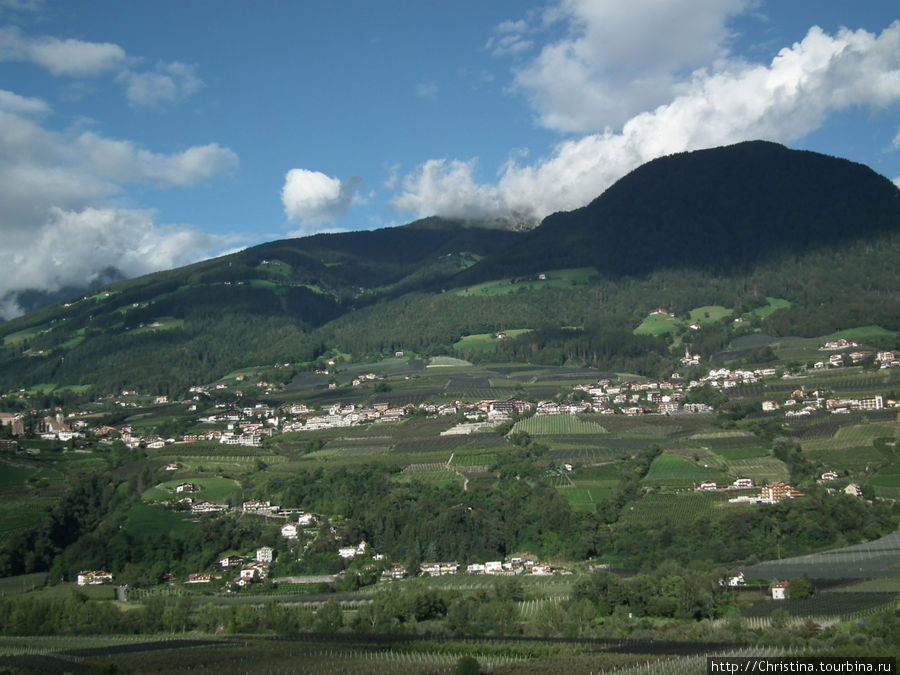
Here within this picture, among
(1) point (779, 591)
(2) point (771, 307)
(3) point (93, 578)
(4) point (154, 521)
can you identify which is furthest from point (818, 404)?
(3) point (93, 578)

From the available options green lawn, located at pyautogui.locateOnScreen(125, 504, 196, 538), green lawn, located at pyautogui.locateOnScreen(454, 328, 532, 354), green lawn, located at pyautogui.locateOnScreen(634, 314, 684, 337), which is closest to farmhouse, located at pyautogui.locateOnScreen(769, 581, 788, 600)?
green lawn, located at pyautogui.locateOnScreen(125, 504, 196, 538)

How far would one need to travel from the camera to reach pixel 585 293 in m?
121

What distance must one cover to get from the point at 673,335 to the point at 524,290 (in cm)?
2625

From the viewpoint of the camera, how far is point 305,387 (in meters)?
104

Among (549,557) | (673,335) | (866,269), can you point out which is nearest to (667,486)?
(549,557)

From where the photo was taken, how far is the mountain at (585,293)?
349 ft

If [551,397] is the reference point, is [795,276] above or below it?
above

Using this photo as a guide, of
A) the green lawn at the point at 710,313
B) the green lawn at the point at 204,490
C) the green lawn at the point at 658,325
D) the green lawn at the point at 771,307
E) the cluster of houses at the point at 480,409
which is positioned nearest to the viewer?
the green lawn at the point at 204,490

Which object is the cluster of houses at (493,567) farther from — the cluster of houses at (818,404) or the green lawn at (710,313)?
the green lawn at (710,313)

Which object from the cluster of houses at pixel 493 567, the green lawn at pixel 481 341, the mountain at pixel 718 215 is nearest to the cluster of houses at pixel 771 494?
the cluster of houses at pixel 493 567

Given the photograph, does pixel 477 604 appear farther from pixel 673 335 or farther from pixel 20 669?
pixel 673 335

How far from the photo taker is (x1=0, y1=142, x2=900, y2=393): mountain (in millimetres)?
106312

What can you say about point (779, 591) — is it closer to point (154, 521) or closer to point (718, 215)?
point (154, 521)

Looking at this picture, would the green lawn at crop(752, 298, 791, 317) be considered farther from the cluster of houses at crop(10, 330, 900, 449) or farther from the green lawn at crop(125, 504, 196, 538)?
the green lawn at crop(125, 504, 196, 538)
